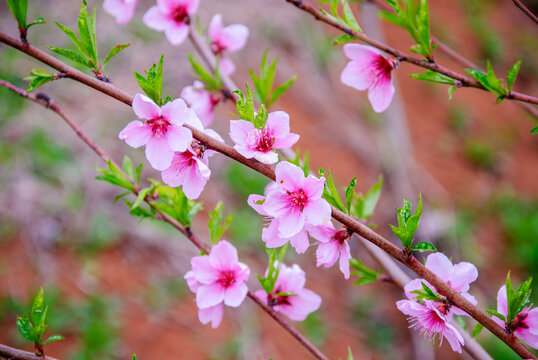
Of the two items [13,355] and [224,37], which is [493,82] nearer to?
[224,37]

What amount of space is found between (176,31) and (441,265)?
3.13ft

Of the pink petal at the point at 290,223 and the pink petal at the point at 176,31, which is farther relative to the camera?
the pink petal at the point at 176,31

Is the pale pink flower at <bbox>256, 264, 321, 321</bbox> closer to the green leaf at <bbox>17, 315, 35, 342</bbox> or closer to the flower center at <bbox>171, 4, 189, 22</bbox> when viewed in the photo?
the green leaf at <bbox>17, 315, 35, 342</bbox>

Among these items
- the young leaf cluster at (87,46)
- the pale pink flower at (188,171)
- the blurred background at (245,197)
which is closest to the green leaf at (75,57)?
the young leaf cluster at (87,46)

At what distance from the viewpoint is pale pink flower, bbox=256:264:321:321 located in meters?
1.00

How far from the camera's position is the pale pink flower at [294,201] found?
29.5 inches

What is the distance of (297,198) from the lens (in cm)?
79

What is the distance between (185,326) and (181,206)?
1.81 m

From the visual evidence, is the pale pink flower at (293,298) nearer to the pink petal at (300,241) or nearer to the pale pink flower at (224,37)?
the pink petal at (300,241)

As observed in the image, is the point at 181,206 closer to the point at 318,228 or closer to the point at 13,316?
the point at 318,228

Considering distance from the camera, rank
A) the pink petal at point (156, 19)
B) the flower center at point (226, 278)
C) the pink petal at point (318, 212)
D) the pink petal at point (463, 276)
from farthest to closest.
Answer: the pink petal at point (156, 19)
the flower center at point (226, 278)
the pink petal at point (463, 276)
the pink petal at point (318, 212)

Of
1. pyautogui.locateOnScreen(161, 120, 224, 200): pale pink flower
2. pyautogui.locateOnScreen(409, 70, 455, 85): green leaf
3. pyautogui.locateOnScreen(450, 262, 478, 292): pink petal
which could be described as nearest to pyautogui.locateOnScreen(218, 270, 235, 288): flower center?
pyautogui.locateOnScreen(161, 120, 224, 200): pale pink flower

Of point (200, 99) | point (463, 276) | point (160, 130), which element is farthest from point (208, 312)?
point (200, 99)

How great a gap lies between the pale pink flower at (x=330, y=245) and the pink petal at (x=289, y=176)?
0.30ft
